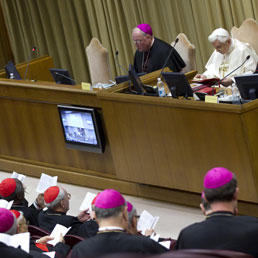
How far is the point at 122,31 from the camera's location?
11.0 metres

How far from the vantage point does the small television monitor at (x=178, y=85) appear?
19.4 feet

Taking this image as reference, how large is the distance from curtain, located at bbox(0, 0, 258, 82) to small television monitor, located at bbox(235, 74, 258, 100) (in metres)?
3.98

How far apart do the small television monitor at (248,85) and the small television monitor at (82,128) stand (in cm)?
186

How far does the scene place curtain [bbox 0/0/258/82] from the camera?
980 cm

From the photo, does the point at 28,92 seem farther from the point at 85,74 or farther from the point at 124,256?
the point at 124,256

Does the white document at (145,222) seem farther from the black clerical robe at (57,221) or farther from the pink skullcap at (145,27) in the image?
the pink skullcap at (145,27)

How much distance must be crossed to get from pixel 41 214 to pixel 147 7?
6.14 metres

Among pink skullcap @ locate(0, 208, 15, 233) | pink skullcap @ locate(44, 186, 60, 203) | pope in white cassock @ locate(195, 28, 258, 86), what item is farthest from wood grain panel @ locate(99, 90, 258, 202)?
pink skullcap @ locate(0, 208, 15, 233)

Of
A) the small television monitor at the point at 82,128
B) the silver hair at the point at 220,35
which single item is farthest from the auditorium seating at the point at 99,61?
the silver hair at the point at 220,35

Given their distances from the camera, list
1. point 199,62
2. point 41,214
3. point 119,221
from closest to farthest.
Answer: point 119,221 → point 41,214 → point 199,62

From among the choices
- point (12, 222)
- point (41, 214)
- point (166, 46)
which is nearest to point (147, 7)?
point (166, 46)

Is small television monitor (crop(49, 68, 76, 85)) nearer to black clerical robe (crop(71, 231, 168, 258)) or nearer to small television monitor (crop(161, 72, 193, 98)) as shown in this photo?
small television monitor (crop(161, 72, 193, 98))

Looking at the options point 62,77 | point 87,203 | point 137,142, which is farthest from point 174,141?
point 62,77

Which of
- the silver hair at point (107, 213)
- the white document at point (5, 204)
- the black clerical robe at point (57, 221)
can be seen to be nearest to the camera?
the silver hair at point (107, 213)
